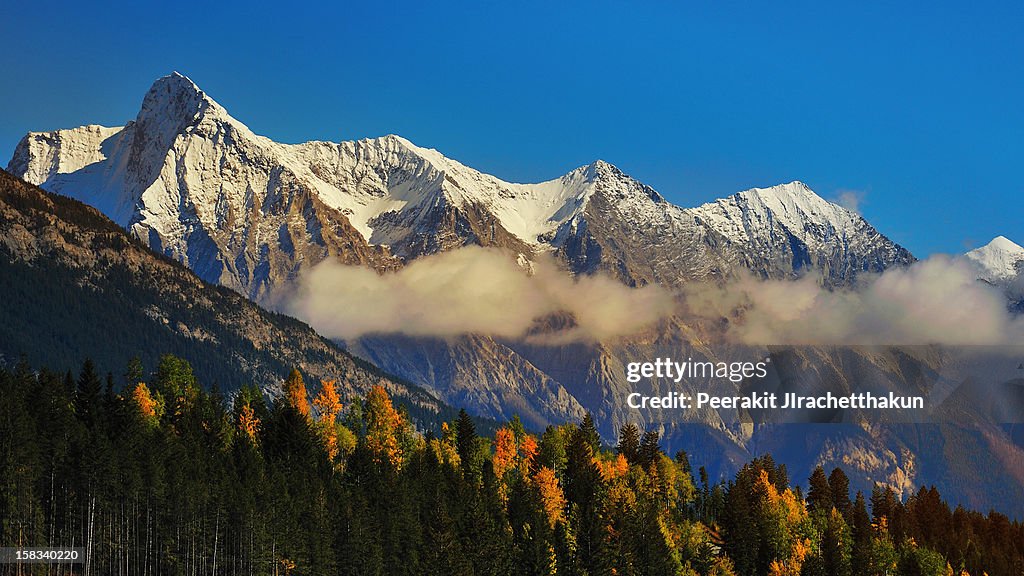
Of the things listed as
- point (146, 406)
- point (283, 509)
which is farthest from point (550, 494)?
Result: point (146, 406)

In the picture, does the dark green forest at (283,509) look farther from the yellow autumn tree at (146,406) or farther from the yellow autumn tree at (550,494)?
the yellow autumn tree at (146,406)

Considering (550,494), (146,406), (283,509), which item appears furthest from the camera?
(146,406)

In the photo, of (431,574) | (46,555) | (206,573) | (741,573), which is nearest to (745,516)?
(741,573)

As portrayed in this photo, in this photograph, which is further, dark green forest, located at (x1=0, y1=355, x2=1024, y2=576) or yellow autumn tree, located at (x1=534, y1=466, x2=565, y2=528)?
yellow autumn tree, located at (x1=534, y1=466, x2=565, y2=528)

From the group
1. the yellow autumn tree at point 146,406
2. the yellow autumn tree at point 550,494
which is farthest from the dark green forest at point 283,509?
the yellow autumn tree at point 146,406

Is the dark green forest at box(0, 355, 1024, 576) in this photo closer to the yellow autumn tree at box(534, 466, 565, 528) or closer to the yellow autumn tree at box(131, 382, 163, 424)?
the yellow autumn tree at box(534, 466, 565, 528)

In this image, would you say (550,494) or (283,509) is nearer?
(283,509)

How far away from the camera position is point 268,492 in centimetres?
15025

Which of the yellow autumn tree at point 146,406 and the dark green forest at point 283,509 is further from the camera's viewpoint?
the yellow autumn tree at point 146,406

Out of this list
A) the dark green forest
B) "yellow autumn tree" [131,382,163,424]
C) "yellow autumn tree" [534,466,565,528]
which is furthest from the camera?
"yellow autumn tree" [534,466,565,528]

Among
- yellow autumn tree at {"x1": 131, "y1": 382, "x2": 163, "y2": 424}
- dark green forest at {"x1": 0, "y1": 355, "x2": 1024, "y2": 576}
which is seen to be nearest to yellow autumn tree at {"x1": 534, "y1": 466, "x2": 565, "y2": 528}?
dark green forest at {"x1": 0, "y1": 355, "x2": 1024, "y2": 576}

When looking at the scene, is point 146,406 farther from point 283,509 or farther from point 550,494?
point 550,494

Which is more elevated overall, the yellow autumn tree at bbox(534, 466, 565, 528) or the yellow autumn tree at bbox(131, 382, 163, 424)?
the yellow autumn tree at bbox(131, 382, 163, 424)

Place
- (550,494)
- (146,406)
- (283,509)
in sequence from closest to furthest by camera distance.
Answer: (283,509) → (550,494) → (146,406)
